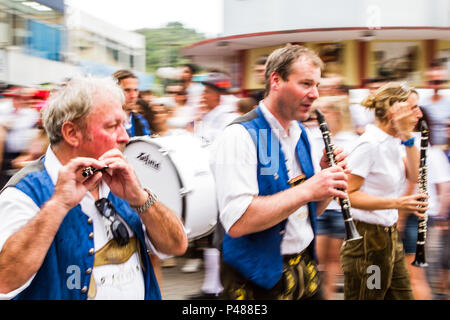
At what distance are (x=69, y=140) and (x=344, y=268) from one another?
4.18 ft

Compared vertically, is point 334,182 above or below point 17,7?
below

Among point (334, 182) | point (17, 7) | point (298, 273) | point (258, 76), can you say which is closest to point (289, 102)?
point (258, 76)

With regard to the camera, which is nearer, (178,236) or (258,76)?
(178,236)

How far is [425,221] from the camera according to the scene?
2.32 meters

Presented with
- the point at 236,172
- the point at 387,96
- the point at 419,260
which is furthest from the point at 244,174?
the point at 419,260

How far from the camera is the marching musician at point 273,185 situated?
77.7 inches

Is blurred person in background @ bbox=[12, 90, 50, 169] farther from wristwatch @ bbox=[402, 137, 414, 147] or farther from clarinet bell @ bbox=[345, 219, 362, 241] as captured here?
wristwatch @ bbox=[402, 137, 414, 147]

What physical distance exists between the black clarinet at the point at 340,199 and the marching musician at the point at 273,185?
4 cm

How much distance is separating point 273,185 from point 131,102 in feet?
2.32

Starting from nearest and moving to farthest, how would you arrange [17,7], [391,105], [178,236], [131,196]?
[131,196] → [178,236] → [17,7] → [391,105]

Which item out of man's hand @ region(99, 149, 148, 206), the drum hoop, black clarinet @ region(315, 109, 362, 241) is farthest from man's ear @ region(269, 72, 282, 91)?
→ man's hand @ region(99, 149, 148, 206)

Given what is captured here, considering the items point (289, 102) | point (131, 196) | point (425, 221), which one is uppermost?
point (289, 102)

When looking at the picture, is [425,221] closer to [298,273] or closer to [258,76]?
[298,273]

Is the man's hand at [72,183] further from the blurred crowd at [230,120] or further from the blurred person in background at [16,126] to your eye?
the blurred person in background at [16,126]
